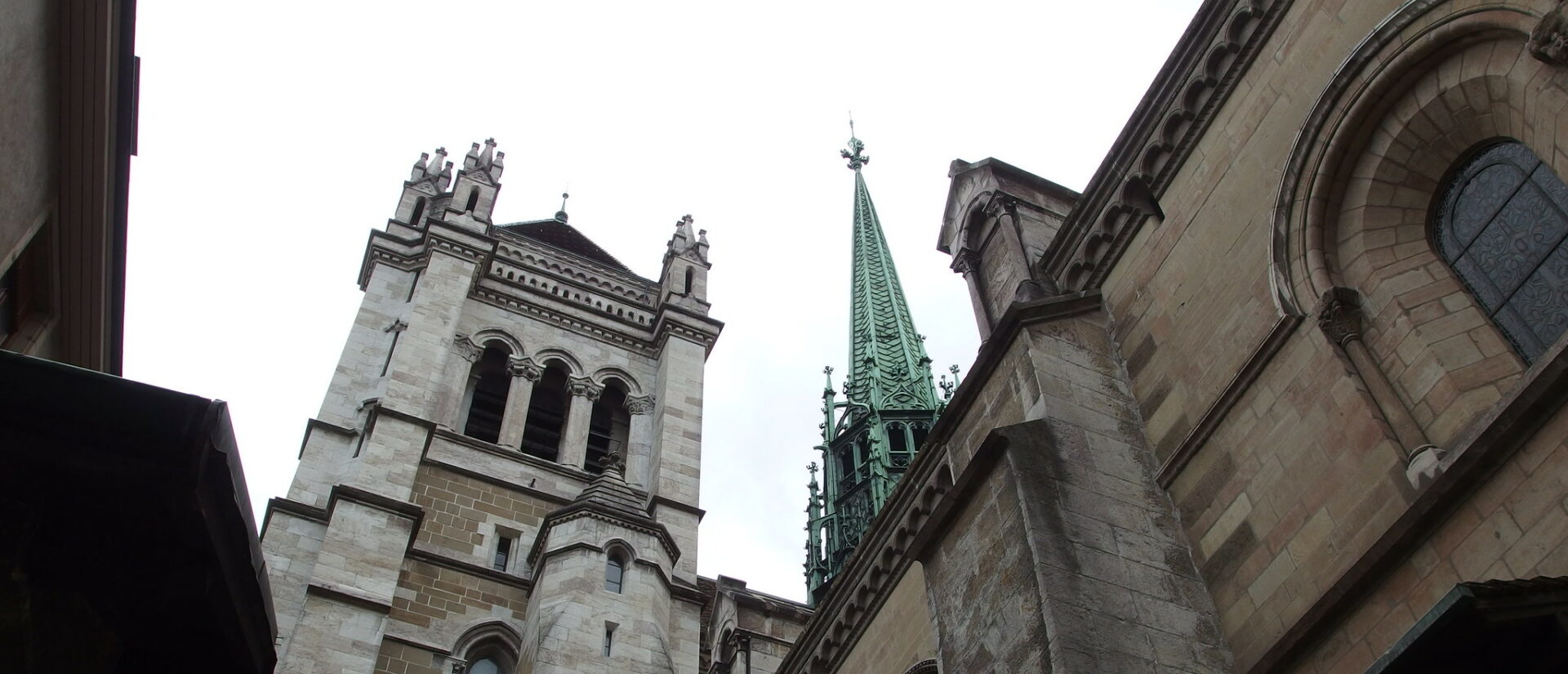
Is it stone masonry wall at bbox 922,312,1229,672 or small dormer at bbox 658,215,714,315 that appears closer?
stone masonry wall at bbox 922,312,1229,672

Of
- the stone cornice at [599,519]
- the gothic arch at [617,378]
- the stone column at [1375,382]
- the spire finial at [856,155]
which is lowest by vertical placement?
the stone column at [1375,382]

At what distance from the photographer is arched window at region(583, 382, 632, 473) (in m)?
25.9

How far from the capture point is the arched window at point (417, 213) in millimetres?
29266

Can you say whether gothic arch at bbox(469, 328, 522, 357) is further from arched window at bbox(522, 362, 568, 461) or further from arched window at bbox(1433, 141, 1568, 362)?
arched window at bbox(1433, 141, 1568, 362)

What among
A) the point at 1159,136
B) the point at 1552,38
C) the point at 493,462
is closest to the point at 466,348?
the point at 493,462

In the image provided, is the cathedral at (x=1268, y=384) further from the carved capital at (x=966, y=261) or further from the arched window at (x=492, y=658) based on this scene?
the arched window at (x=492, y=658)

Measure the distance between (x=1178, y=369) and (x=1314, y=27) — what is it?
225cm

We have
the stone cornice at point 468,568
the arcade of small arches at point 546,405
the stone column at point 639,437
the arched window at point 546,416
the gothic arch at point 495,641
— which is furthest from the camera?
the arched window at point 546,416

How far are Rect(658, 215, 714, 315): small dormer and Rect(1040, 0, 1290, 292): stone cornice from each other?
20.2 metres

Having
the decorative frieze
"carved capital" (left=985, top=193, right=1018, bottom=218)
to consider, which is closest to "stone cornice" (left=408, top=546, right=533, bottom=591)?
the decorative frieze

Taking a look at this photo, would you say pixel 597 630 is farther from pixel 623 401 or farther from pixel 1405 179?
pixel 1405 179

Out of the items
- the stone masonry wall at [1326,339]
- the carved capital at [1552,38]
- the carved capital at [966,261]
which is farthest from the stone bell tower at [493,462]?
the carved capital at [1552,38]

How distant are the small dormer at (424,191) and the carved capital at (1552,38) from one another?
25.5 meters

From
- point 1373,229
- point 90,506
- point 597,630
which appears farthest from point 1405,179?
point 597,630
